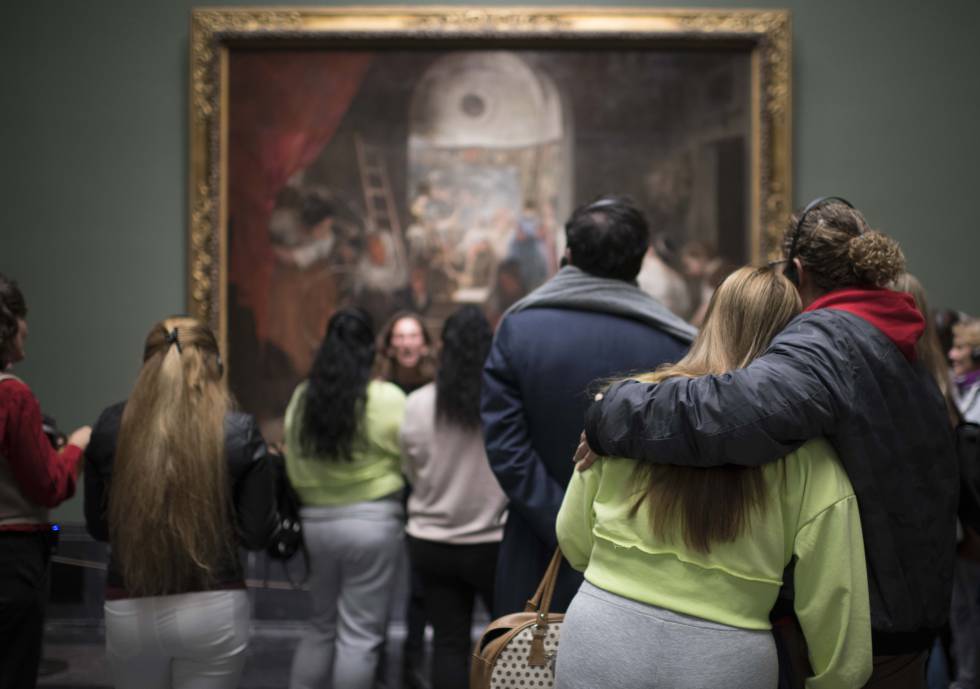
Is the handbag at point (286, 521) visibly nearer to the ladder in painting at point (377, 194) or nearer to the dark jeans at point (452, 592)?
the dark jeans at point (452, 592)

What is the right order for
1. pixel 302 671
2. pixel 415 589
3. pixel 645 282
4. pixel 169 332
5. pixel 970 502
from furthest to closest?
1. pixel 645 282
2. pixel 415 589
3. pixel 302 671
4. pixel 169 332
5. pixel 970 502

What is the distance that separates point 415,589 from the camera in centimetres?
602

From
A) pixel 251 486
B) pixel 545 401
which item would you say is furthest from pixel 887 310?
pixel 251 486

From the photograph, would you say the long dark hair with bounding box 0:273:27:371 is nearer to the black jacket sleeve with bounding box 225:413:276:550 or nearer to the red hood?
the black jacket sleeve with bounding box 225:413:276:550

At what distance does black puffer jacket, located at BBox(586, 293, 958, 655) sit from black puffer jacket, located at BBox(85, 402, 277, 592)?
63.9 inches

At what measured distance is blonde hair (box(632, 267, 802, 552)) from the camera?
2195 millimetres

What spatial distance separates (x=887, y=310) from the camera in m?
2.46

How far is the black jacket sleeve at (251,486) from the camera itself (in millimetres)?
3553

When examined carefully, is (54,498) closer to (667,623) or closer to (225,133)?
(667,623)

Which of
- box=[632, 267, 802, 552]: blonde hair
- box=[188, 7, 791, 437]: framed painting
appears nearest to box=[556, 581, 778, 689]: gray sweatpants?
box=[632, 267, 802, 552]: blonde hair

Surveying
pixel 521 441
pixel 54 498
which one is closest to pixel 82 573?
pixel 54 498

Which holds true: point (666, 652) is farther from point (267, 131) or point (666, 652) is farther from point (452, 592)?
point (267, 131)

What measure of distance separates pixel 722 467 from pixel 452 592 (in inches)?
95.5

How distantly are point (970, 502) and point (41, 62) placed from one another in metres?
6.28
